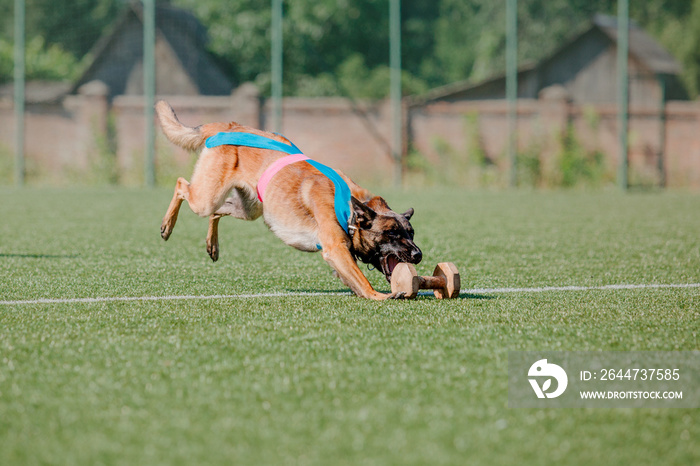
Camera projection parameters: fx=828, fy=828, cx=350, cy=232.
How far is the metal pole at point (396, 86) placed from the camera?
22.3 meters

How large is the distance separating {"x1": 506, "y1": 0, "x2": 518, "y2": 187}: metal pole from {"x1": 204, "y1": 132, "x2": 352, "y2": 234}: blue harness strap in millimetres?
16699

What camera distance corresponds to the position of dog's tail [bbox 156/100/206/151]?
6.43 meters

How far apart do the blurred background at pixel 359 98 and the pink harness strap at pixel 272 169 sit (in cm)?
1587

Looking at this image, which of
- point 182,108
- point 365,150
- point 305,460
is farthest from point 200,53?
point 305,460

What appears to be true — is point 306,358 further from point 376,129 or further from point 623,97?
point 623,97

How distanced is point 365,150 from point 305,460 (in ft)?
67.5

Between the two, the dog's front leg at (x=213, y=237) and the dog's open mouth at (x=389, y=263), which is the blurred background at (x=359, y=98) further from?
the dog's open mouth at (x=389, y=263)

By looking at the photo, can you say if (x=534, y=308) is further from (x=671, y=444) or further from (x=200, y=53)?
(x=200, y=53)

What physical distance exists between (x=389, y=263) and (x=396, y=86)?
17.6m

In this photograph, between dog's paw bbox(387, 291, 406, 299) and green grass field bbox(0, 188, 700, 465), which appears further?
dog's paw bbox(387, 291, 406, 299)

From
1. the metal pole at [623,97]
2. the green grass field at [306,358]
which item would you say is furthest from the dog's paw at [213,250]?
the metal pole at [623,97]

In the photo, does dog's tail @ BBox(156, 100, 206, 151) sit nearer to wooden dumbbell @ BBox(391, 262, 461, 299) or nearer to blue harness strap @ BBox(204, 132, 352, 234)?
blue harness strap @ BBox(204, 132, 352, 234)

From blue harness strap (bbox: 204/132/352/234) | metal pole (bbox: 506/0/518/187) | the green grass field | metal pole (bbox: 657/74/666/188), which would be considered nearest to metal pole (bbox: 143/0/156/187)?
metal pole (bbox: 506/0/518/187)

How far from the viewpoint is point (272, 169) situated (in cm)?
568
